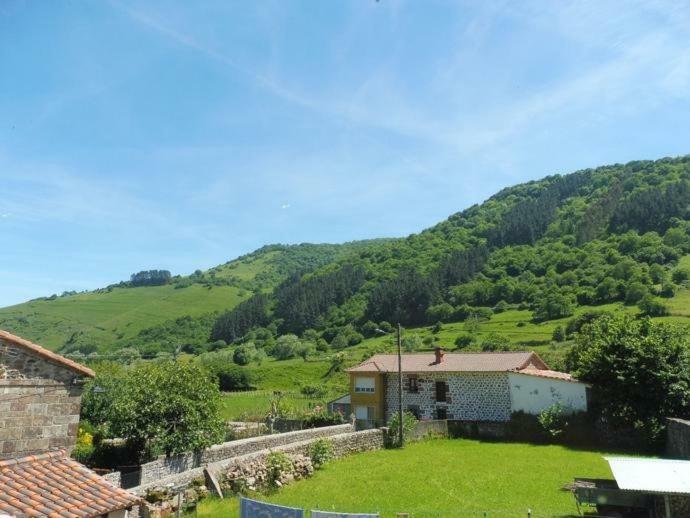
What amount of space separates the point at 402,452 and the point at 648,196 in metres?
127

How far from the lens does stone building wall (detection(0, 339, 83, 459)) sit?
1245 cm

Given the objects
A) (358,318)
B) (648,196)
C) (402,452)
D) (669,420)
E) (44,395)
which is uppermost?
(648,196)

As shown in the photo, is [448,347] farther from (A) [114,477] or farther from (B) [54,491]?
(B) [54,491]

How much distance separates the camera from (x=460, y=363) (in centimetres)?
3994

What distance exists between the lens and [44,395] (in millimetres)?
13141

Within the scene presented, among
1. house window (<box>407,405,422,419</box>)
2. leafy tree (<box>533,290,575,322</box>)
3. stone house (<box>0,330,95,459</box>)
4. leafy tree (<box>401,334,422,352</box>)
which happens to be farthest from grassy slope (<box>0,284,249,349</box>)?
stone house (<box>0,330,95,459</box>)

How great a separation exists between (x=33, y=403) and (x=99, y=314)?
180513mm

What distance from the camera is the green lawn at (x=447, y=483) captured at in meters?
16.2

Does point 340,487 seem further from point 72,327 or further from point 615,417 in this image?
point 72,327

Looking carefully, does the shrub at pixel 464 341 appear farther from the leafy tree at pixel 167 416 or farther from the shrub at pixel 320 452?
the leafy tree at pixel 167 416

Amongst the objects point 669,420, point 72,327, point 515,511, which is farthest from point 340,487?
point 72,327

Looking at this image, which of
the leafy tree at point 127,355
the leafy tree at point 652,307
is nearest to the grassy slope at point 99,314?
the leafy tree at point 127,355

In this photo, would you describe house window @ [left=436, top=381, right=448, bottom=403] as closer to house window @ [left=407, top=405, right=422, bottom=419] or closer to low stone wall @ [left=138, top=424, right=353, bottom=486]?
house window @ [left=407, top=405, right=422, bottom=419]

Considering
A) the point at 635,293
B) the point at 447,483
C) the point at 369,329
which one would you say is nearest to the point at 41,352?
the point at 447,483
